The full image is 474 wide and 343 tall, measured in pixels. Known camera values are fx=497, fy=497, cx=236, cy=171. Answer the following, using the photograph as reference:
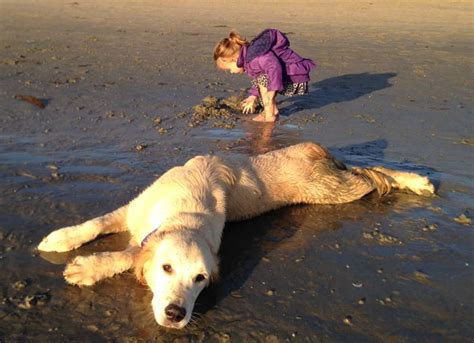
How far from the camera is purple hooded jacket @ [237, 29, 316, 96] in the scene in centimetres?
771

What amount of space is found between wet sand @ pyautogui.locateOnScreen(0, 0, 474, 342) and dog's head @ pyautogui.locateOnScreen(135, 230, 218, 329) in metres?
0.12

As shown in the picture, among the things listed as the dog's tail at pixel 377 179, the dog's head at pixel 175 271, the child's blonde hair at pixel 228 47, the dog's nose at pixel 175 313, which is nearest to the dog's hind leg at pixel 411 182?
the dog's tail at pixel 377 179

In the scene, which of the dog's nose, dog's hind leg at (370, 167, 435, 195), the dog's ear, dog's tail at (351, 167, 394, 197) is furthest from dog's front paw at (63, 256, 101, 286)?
dog's hind leg at (370, 167, 435, 195)

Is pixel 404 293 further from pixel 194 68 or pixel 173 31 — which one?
pixel 173 31

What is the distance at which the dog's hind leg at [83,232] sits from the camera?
3.62 meters

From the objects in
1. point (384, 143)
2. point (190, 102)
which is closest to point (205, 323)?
point (384, 143)

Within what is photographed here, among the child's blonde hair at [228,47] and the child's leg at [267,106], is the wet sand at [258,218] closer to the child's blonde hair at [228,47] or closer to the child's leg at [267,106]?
the child's leg at [267,106]

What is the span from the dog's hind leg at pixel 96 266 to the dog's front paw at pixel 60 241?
0.31 metres

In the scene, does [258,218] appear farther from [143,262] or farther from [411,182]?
[411,182]

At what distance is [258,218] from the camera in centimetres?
446

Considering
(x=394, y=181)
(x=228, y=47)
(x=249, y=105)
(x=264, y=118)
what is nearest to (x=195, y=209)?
(x=394, y=181)

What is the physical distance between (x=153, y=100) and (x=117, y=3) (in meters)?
20.5

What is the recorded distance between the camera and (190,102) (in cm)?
811

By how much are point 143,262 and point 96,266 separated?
0.33m
